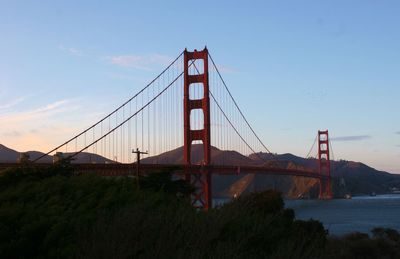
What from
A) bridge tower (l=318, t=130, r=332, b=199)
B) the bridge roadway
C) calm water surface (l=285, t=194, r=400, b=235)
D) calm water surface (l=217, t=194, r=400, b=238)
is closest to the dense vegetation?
calm water surface (l=217, t=194, r=400, b=238)

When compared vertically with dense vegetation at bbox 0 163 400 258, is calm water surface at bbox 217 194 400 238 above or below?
below

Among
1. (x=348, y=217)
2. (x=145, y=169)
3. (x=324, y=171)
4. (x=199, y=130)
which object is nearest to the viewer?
(x=145, y=169)

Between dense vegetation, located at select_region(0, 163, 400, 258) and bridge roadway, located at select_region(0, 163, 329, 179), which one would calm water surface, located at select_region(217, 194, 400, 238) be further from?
dense vegetation, located at select_region(0, 163, 400, 258)

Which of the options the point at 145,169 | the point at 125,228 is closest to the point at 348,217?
the point at 145,169

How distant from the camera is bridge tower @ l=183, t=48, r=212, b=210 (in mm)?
36844

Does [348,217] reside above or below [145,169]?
below

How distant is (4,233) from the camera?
7316 millimetres

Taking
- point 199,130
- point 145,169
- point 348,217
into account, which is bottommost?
point 348,217

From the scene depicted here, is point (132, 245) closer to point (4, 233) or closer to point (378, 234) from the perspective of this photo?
point (4, 233)

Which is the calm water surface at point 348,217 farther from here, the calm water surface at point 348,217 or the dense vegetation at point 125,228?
the dense vegetation at point 125,228

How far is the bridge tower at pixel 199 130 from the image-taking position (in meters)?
36.8

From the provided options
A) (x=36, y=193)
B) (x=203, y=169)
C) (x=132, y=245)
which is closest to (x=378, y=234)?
(x=203, y=169)

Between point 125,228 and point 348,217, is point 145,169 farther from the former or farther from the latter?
point 348,217

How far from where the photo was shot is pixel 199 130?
41.4 metres
